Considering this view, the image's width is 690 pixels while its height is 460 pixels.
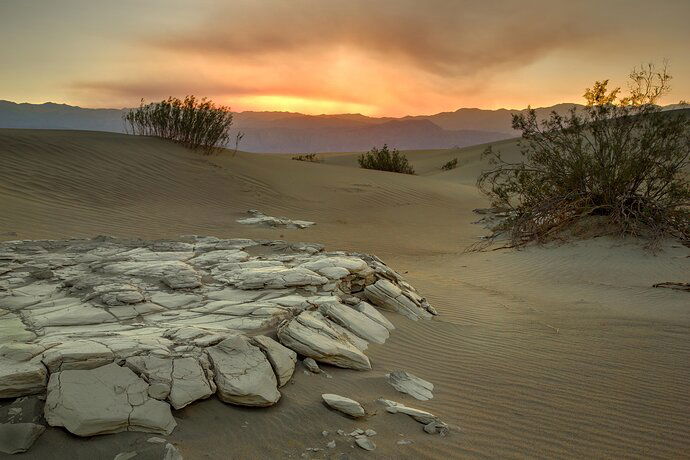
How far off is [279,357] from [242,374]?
0.36 metres

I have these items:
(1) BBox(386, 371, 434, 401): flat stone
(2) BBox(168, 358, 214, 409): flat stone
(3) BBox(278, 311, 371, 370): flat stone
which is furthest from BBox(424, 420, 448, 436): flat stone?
(2) BBox(168, 358, 214, 409): flat stone

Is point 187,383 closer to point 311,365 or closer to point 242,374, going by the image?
point 242,374

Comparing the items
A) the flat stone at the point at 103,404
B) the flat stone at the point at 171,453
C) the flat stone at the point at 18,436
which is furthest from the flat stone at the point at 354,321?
the flat stone at the point at 18,436

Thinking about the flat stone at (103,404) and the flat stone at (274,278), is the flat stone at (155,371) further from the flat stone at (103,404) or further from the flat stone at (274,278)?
the flat stone at (274,278)

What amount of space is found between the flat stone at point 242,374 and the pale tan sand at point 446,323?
82 mm

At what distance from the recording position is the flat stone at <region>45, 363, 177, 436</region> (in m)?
2.48

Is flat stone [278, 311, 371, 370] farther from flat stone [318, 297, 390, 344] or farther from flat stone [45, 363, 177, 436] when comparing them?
flat stone [45, 363, 177, 436]

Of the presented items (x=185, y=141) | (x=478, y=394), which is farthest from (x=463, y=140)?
(x=478, y=394)

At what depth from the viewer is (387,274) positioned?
5898 millimetres

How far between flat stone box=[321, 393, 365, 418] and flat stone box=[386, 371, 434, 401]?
523mm

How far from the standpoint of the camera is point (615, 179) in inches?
385

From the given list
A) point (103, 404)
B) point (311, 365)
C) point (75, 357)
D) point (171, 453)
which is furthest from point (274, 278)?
point (171, 453)

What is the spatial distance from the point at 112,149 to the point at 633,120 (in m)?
14.3

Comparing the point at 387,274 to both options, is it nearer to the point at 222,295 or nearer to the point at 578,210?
the point at 222,295
